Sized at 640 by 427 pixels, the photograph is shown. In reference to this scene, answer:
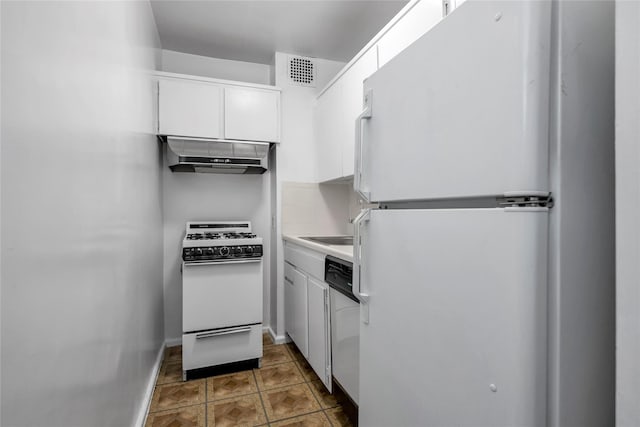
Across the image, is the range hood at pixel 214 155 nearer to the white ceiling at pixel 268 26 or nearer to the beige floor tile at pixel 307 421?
the white ceiling at pixel 268 26

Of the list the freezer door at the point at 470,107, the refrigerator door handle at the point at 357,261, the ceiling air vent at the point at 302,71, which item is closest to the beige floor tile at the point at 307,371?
the refrigerator door handle at the point at 357,261

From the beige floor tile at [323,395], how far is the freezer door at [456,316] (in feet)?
2.67

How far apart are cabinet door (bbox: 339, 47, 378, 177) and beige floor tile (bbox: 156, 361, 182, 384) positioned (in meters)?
1.84

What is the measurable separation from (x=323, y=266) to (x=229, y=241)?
2.55 feet

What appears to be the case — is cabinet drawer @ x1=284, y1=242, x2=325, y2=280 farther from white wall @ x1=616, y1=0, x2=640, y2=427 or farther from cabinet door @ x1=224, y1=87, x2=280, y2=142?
white wall @ x1=616, y1=0, x2=640, y2=427

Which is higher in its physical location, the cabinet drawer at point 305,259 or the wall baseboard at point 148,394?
the cabinet drawer at point 305,259

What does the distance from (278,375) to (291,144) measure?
1869mm

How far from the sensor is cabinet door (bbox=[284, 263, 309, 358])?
2326 mm

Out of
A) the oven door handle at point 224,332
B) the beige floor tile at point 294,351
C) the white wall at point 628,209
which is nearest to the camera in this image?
the white wall at point 628,209

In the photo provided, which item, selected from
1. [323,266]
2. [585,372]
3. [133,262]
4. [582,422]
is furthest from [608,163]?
[133,262]

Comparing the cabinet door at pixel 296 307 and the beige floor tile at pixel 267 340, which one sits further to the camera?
the beige floor tile at pixel 267 340

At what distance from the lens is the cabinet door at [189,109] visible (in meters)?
2.48

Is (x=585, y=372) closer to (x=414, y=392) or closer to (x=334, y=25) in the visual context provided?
(x=414, y=392)

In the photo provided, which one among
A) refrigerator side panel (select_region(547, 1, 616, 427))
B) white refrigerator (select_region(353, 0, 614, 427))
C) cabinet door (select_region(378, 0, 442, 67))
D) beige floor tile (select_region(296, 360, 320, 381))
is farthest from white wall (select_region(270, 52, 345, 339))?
refrigerator side panel (select_region(547, 1, 616, 427))
